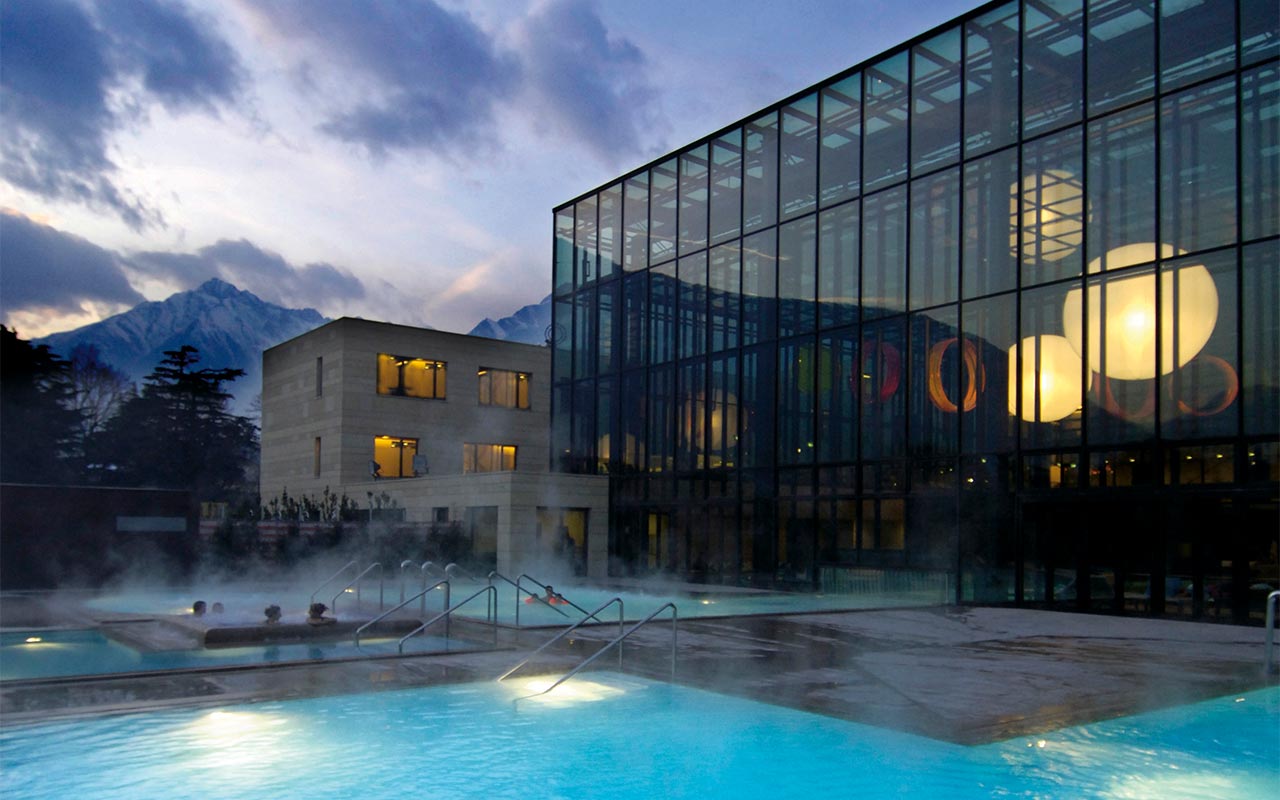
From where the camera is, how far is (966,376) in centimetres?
2373

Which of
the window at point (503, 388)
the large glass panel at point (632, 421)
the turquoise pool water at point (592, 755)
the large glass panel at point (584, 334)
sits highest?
the large glass panel at point (584, 334)

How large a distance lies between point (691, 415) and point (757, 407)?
267 centimetres

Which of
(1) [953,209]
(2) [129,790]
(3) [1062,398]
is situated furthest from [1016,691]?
(1) [953,209]

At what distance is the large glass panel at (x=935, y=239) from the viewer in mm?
24266

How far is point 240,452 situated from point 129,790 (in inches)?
2233

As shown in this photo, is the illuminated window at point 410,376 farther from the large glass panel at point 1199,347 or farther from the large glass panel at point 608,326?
the large glass panel at point 1199,347

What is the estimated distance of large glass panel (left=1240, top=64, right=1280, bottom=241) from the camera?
61.7 ft

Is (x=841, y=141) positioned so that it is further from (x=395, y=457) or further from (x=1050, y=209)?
(x=395, y=457)

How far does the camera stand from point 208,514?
1422 inches

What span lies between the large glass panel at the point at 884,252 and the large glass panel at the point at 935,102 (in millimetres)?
1098

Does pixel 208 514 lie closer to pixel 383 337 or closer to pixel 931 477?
pixel 383 337

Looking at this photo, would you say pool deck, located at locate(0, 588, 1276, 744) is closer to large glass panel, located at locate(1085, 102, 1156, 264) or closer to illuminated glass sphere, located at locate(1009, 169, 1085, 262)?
large glass panel, located at locate(1085, 102, 1156, 264)

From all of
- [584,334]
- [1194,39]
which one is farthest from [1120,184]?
[584,334]

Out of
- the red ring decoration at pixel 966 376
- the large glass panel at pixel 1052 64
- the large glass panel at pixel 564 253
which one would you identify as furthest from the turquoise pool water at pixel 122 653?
the large glass panel at pixel 564 253
